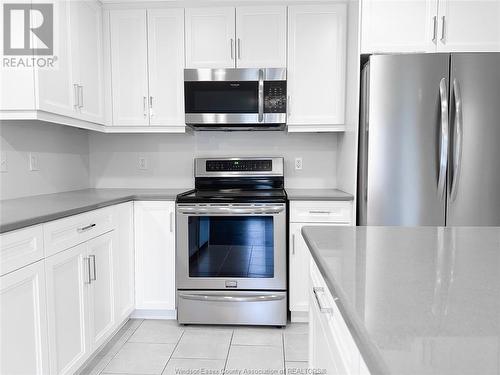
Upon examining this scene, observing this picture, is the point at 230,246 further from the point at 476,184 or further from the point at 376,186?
the point at 476,184

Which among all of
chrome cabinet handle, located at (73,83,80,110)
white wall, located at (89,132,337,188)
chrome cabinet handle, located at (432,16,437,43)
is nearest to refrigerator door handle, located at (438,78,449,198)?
chrome cabinet handle, located at (432,16,437,43)

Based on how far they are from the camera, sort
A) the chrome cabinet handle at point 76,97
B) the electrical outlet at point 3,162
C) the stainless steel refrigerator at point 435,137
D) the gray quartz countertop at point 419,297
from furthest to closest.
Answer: the chrome cabinet handle at point 76,97 → the stainless steel refrigerator at point 435,137 → the electrical outlet at point 3,162 → the gray quartz countertop at point 419,297

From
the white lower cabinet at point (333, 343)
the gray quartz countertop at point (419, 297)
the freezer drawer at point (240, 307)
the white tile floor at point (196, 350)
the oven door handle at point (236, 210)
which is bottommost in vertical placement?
the white tile floor at point (196, 350)

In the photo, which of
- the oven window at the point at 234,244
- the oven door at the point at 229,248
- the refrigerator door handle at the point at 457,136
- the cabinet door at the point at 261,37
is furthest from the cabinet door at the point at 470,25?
the oven window at the point at 234,244

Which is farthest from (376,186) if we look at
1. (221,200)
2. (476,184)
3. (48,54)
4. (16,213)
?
(48,54)

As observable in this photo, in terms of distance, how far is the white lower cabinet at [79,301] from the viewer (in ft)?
5.03

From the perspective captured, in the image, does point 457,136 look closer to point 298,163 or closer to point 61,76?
point 298,163

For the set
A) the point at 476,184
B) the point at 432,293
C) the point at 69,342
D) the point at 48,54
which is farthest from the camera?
the point at 476,184

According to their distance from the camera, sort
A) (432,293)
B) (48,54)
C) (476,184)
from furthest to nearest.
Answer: (476,184), (48,54), (432,293)

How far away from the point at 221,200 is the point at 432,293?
5.83 feet

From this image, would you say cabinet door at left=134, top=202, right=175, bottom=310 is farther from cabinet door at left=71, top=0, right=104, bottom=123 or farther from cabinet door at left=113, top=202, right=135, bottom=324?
cabinet door at left=71, top=0, right=104, bottom=123

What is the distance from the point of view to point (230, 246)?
7.71 feet

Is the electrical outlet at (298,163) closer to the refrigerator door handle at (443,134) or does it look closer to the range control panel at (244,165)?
the range control panel at (244,165)

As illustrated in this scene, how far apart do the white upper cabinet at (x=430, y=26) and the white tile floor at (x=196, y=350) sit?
1.99m
